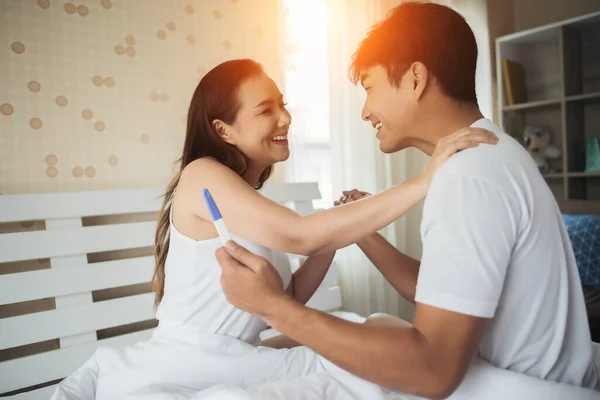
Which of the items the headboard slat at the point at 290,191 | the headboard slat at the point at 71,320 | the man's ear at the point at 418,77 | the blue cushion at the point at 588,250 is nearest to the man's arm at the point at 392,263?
the man's ear at the point at 418,77

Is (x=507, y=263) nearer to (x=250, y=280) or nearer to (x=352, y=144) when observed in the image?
(x=250, y=280)

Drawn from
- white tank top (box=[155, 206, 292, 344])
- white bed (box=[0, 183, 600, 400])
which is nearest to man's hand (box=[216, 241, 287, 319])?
white tank top (box=[155, 206, 292, 344])

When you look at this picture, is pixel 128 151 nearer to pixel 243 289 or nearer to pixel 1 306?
pixel 1 306

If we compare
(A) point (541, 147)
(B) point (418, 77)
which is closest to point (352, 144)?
(A) point (541, 147)

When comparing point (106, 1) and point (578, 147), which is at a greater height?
point (106, 1)

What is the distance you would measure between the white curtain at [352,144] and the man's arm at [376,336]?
6.16ft

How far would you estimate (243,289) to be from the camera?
0.79m

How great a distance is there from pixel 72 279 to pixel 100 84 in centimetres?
79

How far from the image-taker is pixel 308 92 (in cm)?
262

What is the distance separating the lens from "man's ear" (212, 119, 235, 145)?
1356 mm

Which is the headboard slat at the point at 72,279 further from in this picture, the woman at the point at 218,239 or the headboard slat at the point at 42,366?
the woman at the point at 218,239

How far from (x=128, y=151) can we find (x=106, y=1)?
61 cm

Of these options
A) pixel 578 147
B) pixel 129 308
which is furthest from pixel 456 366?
pixel 578 147

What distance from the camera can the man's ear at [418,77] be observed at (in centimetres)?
98
